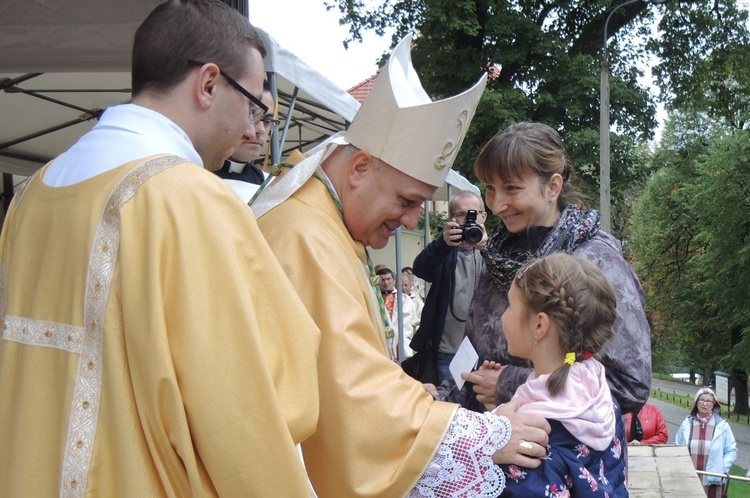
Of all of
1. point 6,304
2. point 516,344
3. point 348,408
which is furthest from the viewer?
point 516,344

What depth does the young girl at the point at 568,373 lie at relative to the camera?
2.02m

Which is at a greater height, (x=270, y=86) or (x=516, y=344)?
(x=270, y=86)

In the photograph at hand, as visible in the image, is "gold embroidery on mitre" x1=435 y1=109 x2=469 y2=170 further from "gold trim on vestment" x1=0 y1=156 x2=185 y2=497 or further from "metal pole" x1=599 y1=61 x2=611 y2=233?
"metal pole" x1=599 y1=61 x2=611 y2=233

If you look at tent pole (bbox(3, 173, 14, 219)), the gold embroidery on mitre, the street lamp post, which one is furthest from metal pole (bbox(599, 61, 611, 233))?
the gold embroidery on mitre

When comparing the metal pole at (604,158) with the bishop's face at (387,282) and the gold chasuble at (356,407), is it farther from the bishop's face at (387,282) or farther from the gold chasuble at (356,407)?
Result: the gold chasuble at (356,407)

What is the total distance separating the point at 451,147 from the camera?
2463 millimetres

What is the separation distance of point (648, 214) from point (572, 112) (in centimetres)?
1791

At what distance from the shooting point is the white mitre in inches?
90.3

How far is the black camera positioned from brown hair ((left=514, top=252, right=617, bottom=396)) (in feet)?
6.81

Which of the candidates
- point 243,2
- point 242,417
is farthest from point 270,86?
point 242,417

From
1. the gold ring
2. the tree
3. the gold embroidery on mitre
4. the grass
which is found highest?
the tree

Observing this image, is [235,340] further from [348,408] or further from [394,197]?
[394,197]

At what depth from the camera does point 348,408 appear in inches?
74.6

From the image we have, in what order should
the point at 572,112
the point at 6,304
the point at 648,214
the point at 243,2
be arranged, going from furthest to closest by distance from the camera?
the point at 648,214, the point at 572,112, the point at 243,2, the point at 6,304
